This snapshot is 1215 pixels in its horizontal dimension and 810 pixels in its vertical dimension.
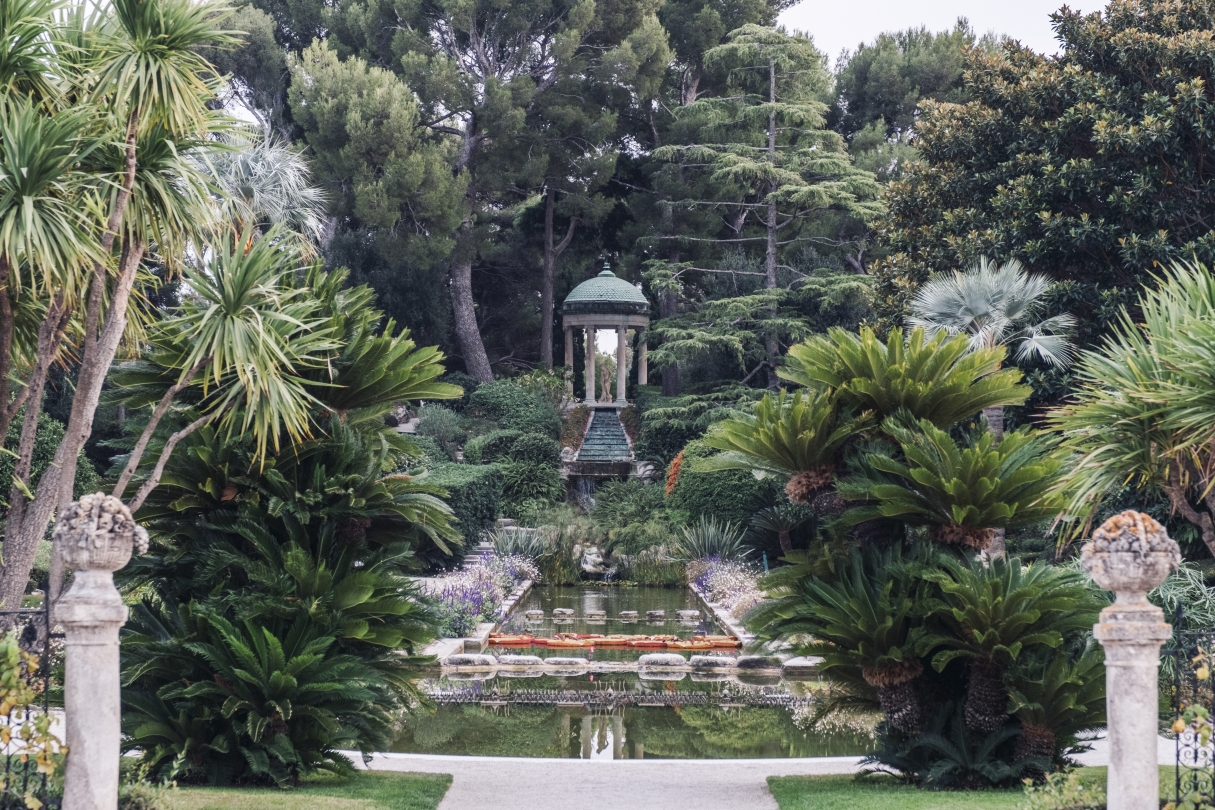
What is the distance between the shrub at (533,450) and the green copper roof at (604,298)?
521 cm

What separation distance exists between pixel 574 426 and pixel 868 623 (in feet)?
64.0

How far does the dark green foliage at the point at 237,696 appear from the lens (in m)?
6.12

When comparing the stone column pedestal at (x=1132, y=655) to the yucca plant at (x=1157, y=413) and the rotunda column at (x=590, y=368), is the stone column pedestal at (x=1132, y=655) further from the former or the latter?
the rotunda column at (x=590, y=368)

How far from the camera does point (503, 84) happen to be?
27.9m

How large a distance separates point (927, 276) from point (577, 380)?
1758 centimetres

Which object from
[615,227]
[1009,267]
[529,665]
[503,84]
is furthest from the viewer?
[615,227]

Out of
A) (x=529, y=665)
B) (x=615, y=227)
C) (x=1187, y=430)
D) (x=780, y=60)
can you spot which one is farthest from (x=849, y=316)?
(x=1187, y=430)

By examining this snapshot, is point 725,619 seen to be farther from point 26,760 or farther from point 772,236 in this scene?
point 772,236

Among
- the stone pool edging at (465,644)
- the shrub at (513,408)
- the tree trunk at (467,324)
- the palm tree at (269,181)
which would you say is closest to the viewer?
→ the stone pool edging at (465,644)

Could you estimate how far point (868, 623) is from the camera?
632 centimetres

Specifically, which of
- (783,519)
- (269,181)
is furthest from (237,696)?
(269,181)

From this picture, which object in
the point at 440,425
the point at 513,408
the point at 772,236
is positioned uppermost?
the point at 772,236

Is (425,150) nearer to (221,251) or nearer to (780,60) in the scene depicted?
(780,60)

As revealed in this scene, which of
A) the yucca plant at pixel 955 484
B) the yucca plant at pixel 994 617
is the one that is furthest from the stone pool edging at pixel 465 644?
the yucca plant at pixel 994 617
